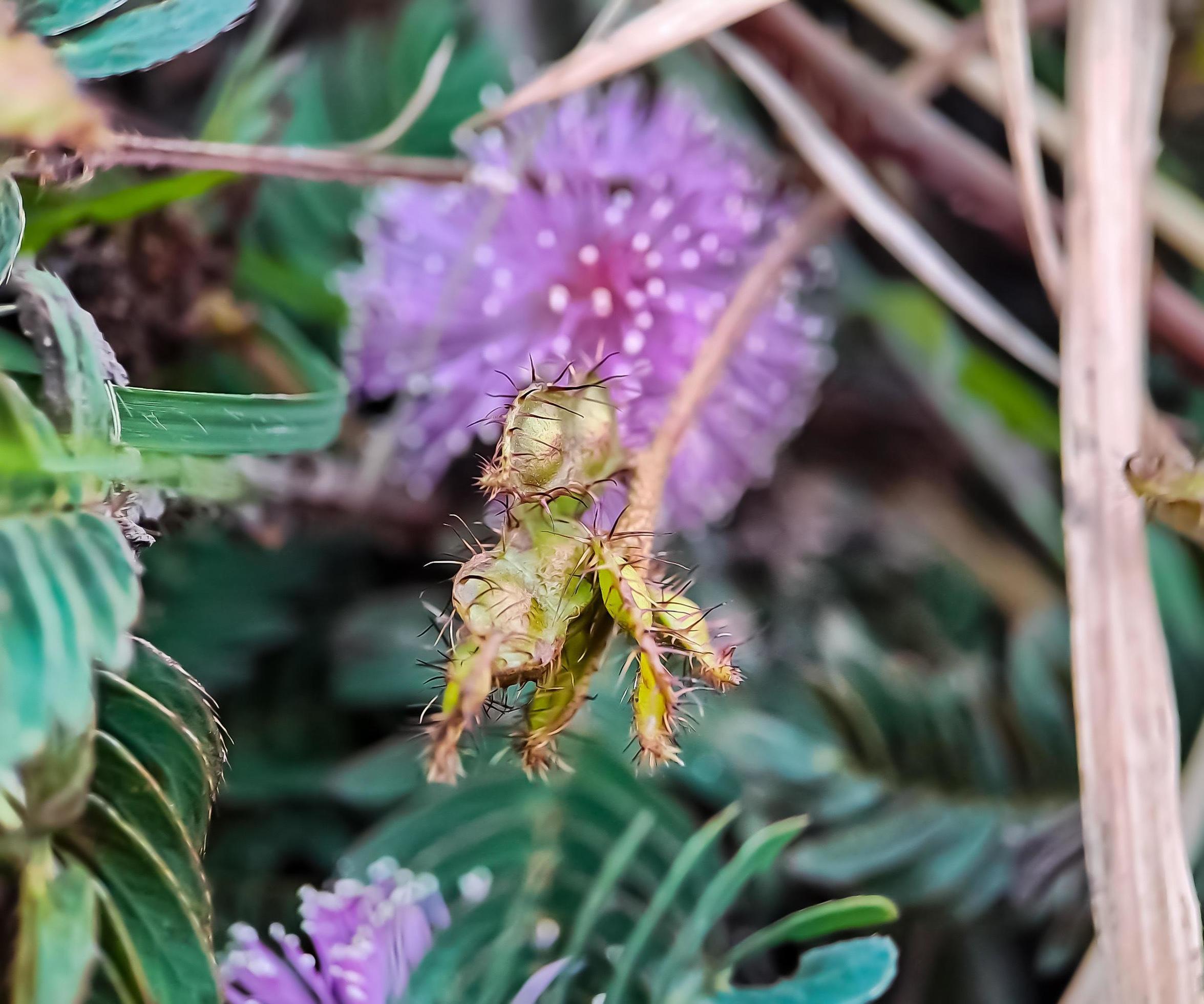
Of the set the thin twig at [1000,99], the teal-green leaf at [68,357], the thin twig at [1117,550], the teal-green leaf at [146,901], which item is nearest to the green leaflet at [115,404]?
the teal-green leaf at [68,357]

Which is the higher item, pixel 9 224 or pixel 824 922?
pixel 9 224

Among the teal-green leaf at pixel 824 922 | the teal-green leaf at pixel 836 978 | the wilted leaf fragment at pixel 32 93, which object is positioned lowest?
the teal-green leaf at pixel 836 978

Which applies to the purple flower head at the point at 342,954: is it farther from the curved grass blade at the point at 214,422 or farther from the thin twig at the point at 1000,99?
the thin twig at the point at 1000,99

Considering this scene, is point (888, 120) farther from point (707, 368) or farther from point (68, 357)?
point (68, 357)

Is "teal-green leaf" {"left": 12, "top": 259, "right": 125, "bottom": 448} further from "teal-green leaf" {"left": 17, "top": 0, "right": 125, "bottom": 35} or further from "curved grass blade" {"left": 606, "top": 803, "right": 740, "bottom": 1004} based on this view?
"curved grass blade" {"left": 606, "top": 803, "right": 740, "bottom": 1004}

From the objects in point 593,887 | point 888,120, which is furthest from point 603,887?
point 888,120

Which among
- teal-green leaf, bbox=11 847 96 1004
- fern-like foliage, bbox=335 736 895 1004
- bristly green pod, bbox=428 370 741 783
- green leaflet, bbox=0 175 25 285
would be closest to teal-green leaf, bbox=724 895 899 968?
fern-like foliage, bbox=335 736 895 1004
